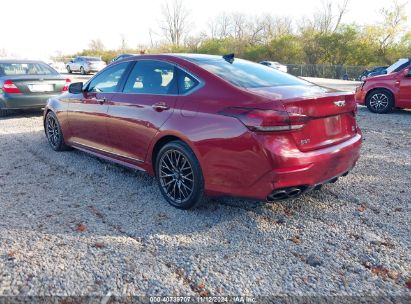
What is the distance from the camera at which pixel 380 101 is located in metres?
9.27

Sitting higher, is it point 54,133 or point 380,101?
point 380,101

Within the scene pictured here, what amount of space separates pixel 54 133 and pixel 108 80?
6.08 ft

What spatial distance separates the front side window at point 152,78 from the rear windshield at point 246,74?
13.0 inches

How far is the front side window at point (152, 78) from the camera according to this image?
3581 mm

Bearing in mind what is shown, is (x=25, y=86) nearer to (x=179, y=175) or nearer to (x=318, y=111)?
(x=179, y=175)

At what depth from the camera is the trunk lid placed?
285 cm

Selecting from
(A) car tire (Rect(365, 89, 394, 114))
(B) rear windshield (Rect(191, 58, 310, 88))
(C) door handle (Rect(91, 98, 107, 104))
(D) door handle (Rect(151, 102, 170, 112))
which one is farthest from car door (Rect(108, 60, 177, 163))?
(A) car tire (Rect(365, 89, 394, 114))

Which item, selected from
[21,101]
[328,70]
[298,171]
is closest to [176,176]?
[298,171]

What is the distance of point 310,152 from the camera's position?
115 inches

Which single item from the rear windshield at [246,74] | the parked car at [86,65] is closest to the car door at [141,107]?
the rear windshield at [246,74]

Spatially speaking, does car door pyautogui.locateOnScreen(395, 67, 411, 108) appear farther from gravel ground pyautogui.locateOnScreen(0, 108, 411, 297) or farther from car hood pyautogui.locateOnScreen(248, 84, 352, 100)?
car hood pyautogui.locateOnScreen(248, 84, 352, 100)

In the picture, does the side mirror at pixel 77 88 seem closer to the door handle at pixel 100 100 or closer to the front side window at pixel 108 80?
the front side window at pixel 108 80

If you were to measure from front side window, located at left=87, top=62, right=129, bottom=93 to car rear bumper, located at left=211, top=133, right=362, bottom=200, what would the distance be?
222cm

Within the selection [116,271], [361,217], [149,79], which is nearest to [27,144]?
[149,79]
